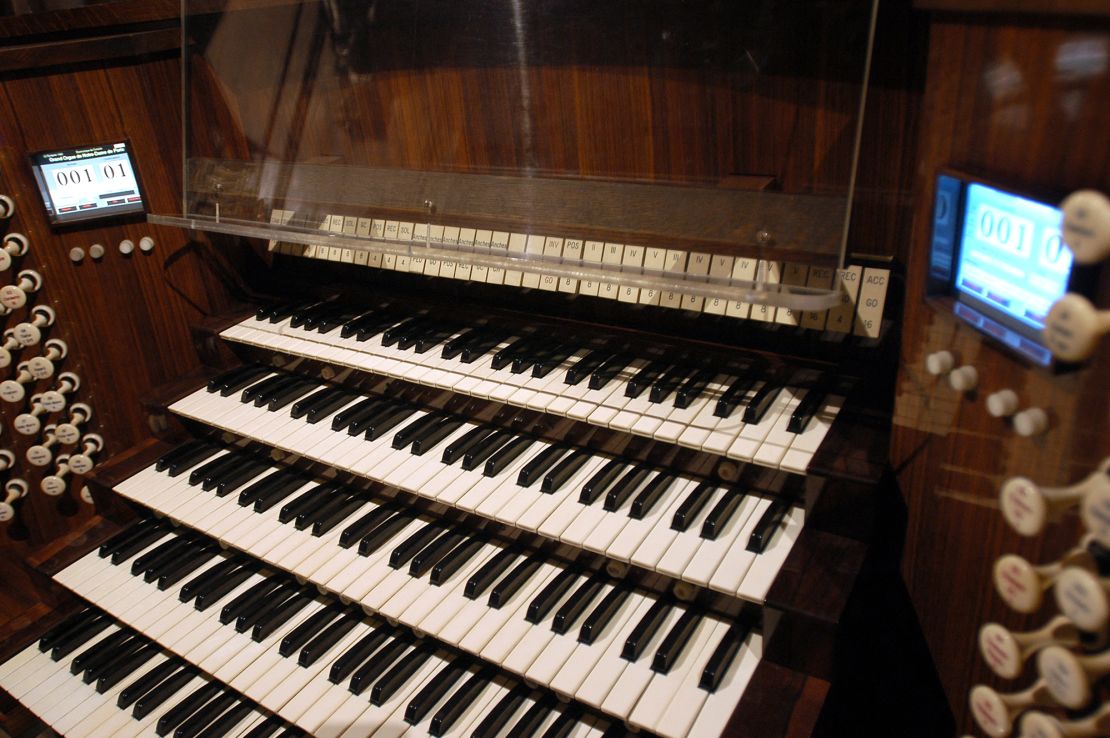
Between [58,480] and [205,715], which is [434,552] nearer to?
[205,715]

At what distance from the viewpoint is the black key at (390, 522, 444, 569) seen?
68.4 inches

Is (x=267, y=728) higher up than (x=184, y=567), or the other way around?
(x=184, y=567)

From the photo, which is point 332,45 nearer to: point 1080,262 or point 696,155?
point 696,155

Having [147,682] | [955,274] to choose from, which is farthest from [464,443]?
[955,274]

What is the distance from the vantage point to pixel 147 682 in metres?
1.93

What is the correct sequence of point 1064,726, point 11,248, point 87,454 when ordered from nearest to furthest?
1. point 1064,726
2. point 11,248
3. point 87,454

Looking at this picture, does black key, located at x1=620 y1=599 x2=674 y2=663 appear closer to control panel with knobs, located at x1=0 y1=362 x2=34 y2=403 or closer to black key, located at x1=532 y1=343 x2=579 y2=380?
black key, located at x1=532 y1=343 x2=579 y2=380

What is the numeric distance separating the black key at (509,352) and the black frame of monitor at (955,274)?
0.95 metres

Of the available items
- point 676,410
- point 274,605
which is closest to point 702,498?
point 676,410

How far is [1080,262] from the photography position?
2.93ft

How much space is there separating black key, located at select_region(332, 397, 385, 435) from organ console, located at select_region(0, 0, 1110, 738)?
11 mm

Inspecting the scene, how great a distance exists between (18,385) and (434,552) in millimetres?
1339

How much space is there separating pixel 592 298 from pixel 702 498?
558 millimetres

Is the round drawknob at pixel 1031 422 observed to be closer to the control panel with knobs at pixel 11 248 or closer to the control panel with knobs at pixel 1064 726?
the control panel with knobs at pixel 1064 726
